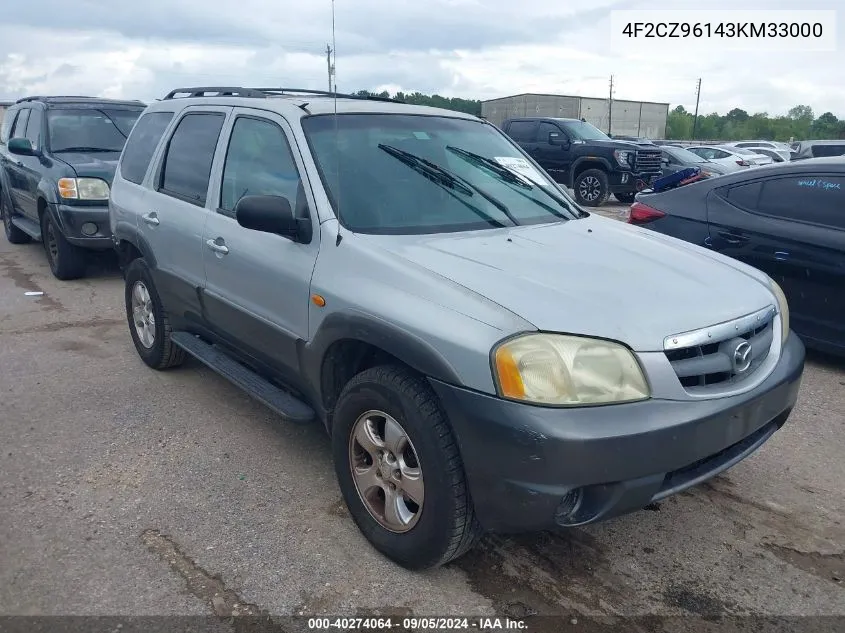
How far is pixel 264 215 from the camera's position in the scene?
311 cm

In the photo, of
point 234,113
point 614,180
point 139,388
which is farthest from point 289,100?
point 614,180

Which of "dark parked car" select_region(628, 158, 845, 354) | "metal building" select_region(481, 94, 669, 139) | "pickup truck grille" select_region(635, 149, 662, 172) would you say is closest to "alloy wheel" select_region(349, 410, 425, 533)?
"dark parked car" select_region(628, 158, 845, 354)

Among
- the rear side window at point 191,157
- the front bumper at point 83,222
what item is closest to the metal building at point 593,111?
the front bumper at point 83,222

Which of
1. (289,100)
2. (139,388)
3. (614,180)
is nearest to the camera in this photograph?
(289,100)

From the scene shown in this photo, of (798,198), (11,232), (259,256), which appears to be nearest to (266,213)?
(259,256)

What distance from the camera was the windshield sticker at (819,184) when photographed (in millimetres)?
5118

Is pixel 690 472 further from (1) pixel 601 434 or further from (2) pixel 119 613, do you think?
(2) pixel 119 613

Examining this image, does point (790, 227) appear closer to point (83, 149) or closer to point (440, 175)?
point (440, 175)

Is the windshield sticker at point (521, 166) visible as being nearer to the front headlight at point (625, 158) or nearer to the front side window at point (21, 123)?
the front side window at point (21, 123)

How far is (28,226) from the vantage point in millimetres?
9031

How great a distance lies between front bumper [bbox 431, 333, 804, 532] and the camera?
2.35m

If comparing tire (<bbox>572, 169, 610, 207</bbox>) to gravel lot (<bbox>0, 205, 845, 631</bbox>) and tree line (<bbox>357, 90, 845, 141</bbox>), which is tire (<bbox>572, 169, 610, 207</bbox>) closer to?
gravel lot (<bbox>0, 205, 845, 631</bbox>)

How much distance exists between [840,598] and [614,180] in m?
13.0

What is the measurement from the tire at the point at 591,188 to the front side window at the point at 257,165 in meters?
11.9
